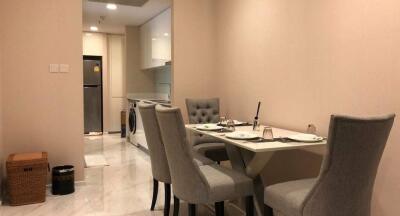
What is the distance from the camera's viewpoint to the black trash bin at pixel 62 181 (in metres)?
3.48

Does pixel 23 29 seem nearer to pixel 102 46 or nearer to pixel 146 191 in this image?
pixel 146 191

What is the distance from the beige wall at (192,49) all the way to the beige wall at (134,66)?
3.05m

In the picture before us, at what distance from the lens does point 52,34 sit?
3592mm

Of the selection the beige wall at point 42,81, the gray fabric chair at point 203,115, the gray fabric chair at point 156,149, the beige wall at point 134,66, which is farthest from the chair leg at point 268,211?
the beige wall at point 134,66

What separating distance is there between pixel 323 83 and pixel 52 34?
2784 millimetres

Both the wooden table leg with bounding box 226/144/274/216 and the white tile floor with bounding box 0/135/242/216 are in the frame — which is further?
the white tile floor with bounding box 0/135/242/216

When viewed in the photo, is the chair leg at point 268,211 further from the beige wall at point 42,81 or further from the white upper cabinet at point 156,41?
the white upper cabinet at point 156,41

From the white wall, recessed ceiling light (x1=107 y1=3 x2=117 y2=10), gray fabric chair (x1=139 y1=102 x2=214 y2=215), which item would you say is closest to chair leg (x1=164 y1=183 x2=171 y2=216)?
gray fabric chair (x1=139 y1=102 x2=214 y2=215)

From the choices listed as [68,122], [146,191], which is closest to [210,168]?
[146,191]

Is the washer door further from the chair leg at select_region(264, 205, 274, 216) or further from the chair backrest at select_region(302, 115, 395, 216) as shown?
the chair backrest at select_region(302, 115, 395, 216)

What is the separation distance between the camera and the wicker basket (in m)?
3.18

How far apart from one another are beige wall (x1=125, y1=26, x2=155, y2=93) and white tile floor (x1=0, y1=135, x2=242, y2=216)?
7.53 ft

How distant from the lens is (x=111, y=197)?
11.3ft

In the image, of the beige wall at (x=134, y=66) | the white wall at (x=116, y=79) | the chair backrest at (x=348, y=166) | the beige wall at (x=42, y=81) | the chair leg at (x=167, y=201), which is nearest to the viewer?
the chair backrest at (x=348, y=166)
